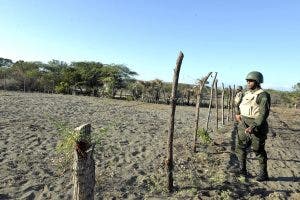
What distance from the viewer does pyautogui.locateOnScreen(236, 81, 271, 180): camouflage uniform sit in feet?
19.5

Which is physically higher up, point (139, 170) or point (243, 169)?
point (243, 169)

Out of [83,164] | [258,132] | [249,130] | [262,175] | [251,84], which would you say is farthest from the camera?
[262,175]

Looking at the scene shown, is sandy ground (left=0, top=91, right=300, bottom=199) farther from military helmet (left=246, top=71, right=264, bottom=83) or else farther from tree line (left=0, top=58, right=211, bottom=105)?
tree line (left=0, top=58, right=211, bottom=105)

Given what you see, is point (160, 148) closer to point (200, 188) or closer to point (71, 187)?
point (200, 188)

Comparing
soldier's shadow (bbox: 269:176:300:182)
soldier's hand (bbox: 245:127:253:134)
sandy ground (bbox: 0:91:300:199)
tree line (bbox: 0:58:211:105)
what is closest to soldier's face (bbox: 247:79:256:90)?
soldier's hand (bbox: 245:127:253:134)

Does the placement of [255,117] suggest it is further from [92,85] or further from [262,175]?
[92,85]

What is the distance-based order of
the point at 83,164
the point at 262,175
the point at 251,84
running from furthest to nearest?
the point at 262,175, the point at 251,84, the point at 83,164

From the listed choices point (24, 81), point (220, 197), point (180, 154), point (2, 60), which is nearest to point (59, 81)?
point (24, 81)

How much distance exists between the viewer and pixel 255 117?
6.18 meters

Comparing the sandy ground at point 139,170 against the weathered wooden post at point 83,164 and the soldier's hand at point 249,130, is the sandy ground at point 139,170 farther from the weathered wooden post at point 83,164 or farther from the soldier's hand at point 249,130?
the weathered wooden post at point 83,164

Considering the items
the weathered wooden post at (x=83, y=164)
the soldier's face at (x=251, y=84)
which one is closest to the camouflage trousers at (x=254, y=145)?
the soldier's face at (x=251, y=84)

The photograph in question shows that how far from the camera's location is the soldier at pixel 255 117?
5.97 meters

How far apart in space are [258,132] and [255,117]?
0.26 meters

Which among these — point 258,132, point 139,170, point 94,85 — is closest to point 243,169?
point 258,132
